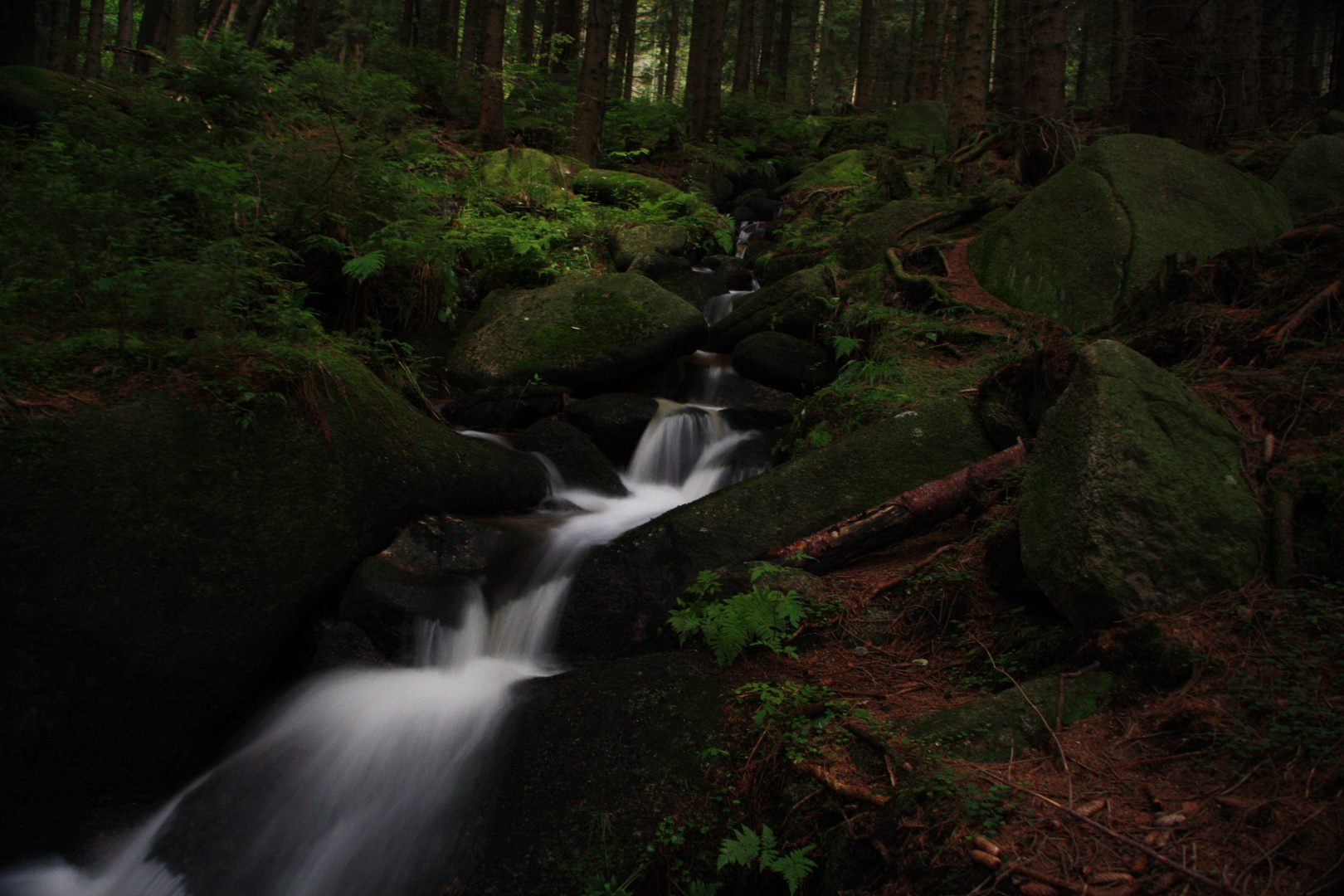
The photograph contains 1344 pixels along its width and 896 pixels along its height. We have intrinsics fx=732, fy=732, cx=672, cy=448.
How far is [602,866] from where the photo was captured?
310 cm

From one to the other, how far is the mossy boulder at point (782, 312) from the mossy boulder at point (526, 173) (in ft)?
13.1

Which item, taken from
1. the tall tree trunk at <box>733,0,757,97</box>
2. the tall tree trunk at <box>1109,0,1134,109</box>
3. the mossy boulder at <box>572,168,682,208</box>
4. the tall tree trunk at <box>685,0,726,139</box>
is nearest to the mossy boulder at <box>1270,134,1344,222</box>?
the tall tree trunk at <box>1109,0,1134,109</box>

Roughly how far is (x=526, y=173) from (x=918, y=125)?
→ 11012 mm

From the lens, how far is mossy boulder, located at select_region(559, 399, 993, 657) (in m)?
5.00

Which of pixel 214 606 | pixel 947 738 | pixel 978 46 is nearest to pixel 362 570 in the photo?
pixel 214 606

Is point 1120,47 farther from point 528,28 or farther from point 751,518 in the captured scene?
point 528,28

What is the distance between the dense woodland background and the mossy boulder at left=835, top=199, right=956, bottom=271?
2.06 m

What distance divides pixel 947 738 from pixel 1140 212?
668 cm

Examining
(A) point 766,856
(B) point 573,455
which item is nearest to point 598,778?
(A) point 766,856

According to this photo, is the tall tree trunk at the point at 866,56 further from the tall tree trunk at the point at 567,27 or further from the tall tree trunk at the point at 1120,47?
the tall tree trunk at the point at 1120,47

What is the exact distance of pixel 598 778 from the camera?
3.41 m

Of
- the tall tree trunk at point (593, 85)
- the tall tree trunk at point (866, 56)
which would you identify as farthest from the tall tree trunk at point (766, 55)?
the tall tree trunk at point (593, 85)

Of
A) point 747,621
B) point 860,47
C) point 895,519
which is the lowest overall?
point 747,621

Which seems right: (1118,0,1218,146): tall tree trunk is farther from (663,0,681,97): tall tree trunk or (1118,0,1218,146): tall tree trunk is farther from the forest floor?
(663,0,681,97): tall tree trunk
